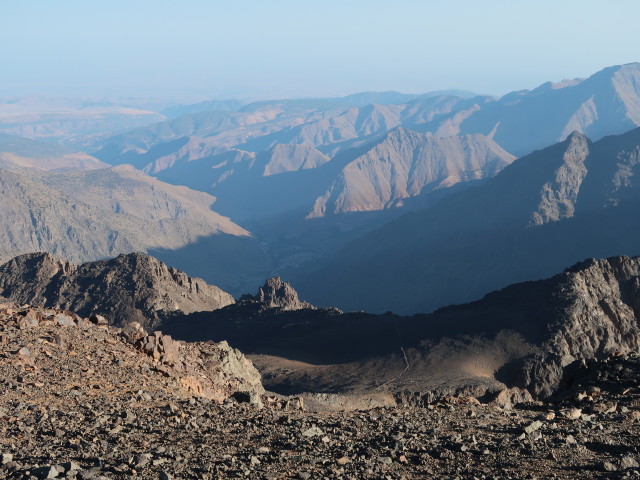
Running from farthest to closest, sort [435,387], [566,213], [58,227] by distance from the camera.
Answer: [58,227] → [566,213] → [435,387]

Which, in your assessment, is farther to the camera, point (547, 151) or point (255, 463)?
point (547, 151)

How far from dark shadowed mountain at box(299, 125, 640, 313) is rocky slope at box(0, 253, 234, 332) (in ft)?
162

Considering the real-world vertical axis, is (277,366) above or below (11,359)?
below

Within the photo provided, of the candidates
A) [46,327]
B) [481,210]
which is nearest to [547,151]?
[481,210]

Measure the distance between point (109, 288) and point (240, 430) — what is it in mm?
63660

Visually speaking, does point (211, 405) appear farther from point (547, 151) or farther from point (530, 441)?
point (547, 151)

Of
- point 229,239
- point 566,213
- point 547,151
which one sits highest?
point 547,151

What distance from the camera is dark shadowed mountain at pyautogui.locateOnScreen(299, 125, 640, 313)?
124 metres

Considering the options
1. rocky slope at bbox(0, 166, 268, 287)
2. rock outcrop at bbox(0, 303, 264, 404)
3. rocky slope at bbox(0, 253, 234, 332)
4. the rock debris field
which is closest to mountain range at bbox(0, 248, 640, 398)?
rocky slope at bbox(0, 253, 234, 332)

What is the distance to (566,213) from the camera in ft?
457

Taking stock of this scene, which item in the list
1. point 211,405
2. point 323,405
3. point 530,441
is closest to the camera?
point 530,441

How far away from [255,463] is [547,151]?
14945 centimetres

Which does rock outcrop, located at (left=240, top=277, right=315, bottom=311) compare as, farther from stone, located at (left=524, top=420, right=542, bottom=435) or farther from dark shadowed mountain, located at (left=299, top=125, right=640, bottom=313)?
stone, located at (left=524, top=420, right=542, bottom=435)

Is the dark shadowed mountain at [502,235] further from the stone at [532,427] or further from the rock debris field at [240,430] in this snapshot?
the stone at [532,427]
